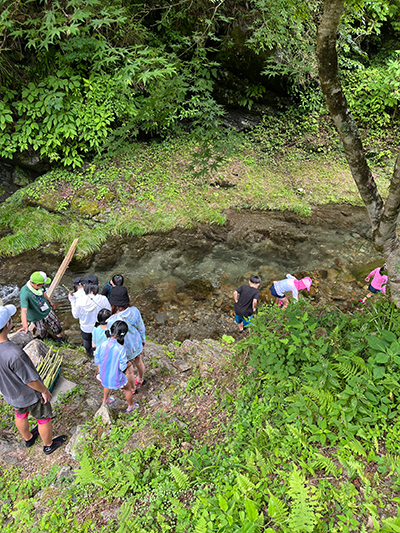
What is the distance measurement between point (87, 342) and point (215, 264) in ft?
14.6

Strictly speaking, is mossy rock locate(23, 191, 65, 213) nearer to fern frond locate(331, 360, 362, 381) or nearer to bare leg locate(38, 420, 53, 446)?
bare leg locate(38, 420, 53, 446)

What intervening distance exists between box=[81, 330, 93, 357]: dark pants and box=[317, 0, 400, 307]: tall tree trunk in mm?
4736

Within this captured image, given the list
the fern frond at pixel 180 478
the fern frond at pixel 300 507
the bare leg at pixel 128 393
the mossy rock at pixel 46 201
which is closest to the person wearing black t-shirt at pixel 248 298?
the bare leg at pixel 128 393

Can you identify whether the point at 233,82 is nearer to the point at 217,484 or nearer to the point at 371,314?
the point at 371,314

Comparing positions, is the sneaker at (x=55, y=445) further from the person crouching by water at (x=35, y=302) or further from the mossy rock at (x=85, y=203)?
the mossy rock at (x=85, y=203)

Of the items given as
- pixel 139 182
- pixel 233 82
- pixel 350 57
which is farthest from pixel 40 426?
pixel 350 57

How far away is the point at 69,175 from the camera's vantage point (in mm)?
10680

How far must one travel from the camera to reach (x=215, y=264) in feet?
28.6

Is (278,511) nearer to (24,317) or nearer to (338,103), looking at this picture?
(338,103)

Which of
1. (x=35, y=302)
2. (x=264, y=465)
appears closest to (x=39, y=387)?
(x=35, y=302)

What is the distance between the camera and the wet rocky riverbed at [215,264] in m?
7.21

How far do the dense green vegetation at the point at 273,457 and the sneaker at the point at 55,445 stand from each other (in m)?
0.27

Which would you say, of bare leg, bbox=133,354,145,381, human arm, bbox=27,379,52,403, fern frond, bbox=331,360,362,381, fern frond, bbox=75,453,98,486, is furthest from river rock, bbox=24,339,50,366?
fern frond, bbox=331,360,362,381

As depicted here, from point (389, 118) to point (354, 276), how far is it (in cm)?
859
